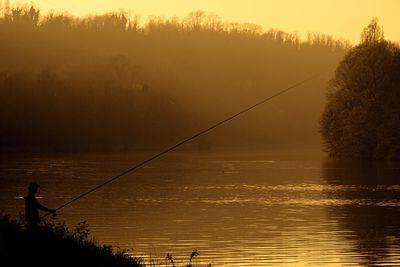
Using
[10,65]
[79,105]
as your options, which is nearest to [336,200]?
[79,105]

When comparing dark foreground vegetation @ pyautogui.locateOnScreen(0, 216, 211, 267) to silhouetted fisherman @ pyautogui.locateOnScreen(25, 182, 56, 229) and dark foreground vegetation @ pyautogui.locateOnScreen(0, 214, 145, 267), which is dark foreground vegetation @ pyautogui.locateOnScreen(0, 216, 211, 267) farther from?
silhouetted fisherman @ pyautogui.locateOnScreen(25, 182, 56, 229)

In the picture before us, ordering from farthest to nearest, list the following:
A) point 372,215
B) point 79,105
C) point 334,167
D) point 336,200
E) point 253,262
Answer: point 79,105, point 334,167, point 336,200, point 372,215, point 253,262

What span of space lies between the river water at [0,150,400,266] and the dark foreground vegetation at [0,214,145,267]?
213 inches

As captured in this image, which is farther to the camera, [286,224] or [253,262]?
[286,224]

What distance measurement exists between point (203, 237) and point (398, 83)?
59.8m

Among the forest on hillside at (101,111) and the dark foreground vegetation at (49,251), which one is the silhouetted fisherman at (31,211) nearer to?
the dark foreground vegetation at (49,251)

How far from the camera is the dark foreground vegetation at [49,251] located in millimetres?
18266

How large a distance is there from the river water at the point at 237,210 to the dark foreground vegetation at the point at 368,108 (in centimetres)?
810

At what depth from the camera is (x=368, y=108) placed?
86938 mm

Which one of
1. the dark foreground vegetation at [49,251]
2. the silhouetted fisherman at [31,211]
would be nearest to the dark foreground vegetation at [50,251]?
the dark foreground vegetation at [49,251]

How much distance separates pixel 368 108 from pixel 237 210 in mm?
47168

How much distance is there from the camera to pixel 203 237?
31281mm

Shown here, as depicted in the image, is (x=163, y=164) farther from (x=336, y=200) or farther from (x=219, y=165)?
(x=336, y=200)

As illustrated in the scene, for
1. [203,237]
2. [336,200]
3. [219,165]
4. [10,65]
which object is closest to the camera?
[203,237]
